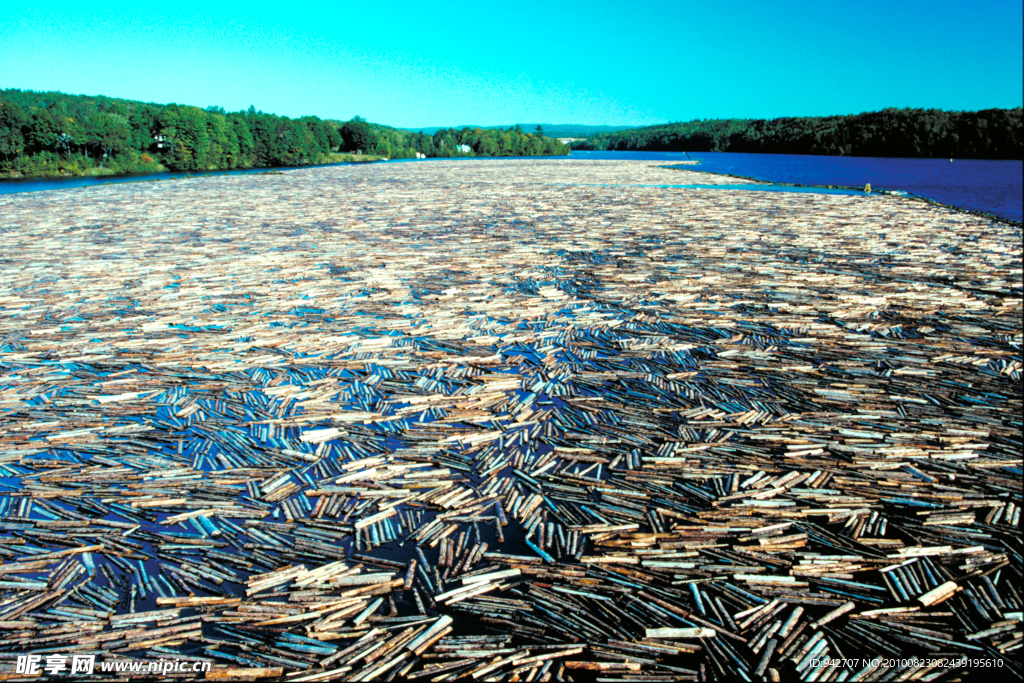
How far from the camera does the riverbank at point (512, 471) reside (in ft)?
13.8

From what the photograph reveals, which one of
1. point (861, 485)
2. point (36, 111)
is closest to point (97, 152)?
point (36, 111)

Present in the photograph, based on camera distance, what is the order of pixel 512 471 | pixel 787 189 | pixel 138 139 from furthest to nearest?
pixel 138 139, pixel 787 189, pixel 512 471

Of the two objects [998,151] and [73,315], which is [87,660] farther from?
[998,151]

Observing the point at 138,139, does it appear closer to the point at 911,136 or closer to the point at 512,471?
the point at 512,471

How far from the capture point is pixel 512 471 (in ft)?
20.6

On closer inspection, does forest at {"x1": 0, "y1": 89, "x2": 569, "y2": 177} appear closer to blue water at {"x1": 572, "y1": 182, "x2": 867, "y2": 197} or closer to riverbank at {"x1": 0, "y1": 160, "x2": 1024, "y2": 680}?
blue water at {"x1": 572, "y1": 182, "x2": 867, "y2": 197}

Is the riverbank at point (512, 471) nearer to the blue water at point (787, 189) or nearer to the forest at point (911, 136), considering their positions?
the blue water at point (787, 189)

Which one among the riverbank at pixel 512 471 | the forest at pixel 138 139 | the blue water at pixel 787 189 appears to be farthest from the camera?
the forest at pixel 138 139

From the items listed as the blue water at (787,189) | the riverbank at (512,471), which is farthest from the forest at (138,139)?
the riverbank at (512,471)

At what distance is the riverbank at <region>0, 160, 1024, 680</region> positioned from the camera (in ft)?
13.8

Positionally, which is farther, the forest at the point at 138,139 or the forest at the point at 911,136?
the forest at the point at 911,136

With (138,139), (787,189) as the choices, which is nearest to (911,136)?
(787,189)

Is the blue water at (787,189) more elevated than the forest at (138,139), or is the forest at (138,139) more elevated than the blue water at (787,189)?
the forest at (138,139)

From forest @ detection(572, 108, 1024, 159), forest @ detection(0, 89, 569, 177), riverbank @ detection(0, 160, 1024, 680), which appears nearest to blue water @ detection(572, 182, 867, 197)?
riverbank @ detection(0, 160, 1024, 680)
